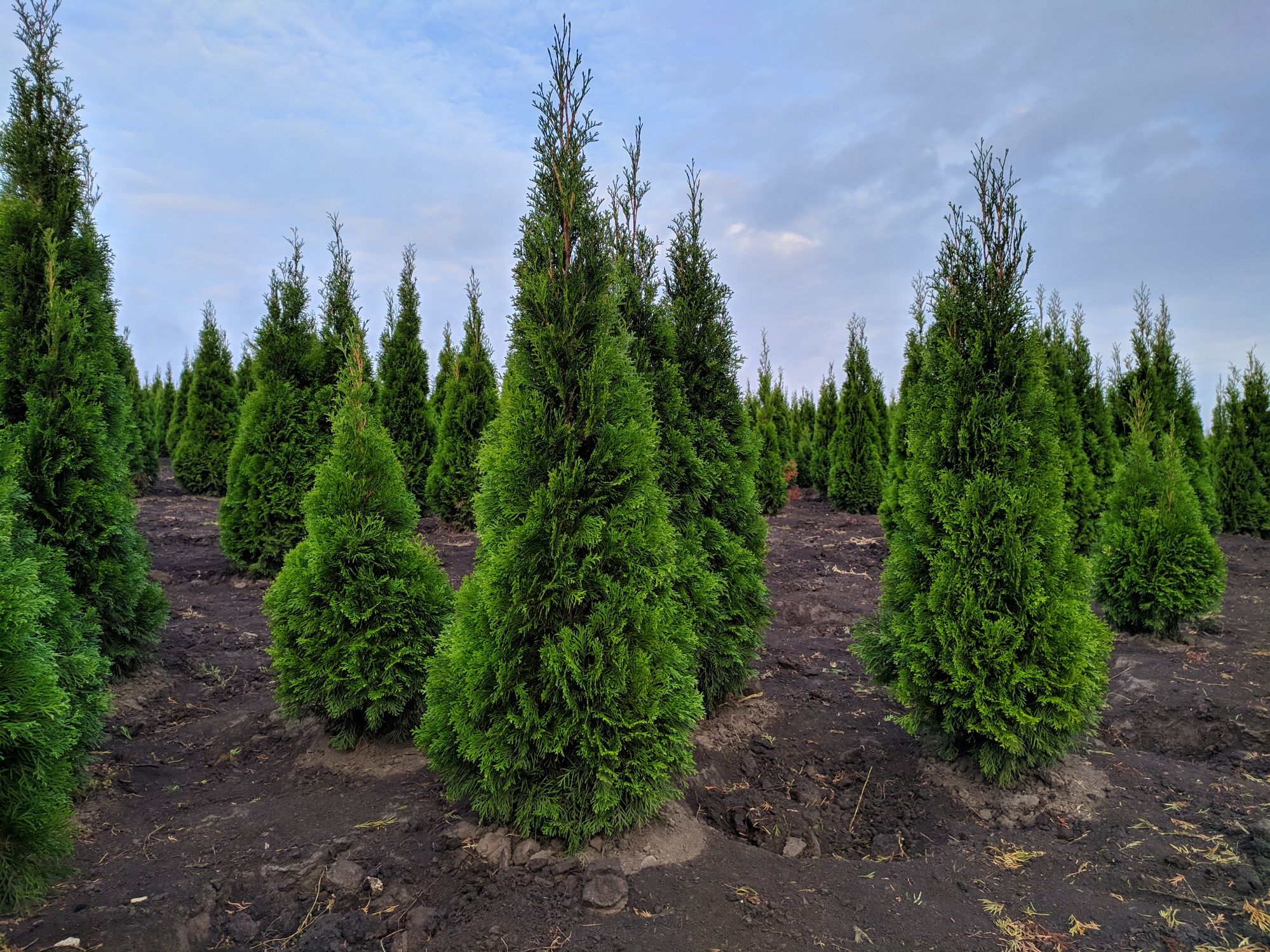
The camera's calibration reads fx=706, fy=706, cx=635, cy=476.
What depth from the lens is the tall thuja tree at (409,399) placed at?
14.6m

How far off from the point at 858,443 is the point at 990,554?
13.4m

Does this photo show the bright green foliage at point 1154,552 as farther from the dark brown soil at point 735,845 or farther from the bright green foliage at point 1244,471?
the bright green foliage at point 1244,471

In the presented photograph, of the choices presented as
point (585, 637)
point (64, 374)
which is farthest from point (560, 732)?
point (64, 374)

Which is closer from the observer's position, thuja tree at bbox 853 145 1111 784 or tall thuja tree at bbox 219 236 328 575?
thuja tree at bbox 853 145 1111 784

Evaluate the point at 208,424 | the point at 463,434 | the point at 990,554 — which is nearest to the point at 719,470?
the point at 990,554

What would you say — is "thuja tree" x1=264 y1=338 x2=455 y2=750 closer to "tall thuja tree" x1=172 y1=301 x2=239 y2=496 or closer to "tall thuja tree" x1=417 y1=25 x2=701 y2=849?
"tall thuja tree" x1=417 y1=25 x2=701 y2=849

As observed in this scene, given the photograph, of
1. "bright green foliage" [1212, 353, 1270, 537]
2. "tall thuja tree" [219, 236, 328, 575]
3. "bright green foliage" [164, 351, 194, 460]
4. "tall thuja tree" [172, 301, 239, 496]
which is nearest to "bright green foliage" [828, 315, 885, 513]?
"bright green foliage" [1212, 353, 1270, 537]

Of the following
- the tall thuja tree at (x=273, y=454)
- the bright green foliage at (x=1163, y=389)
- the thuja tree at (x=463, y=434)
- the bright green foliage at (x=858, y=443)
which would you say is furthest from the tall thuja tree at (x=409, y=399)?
the bright green foliage at (x=1163, y=389)

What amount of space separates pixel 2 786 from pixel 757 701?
5059 mm

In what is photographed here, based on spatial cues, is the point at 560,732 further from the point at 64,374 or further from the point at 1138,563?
the point at 1138,563

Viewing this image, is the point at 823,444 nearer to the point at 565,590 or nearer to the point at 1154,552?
the point at 1154,552

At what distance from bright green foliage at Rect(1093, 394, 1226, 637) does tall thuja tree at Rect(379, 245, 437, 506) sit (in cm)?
1160

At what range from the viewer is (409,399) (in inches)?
583

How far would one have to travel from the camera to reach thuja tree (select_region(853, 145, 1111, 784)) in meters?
4.57
